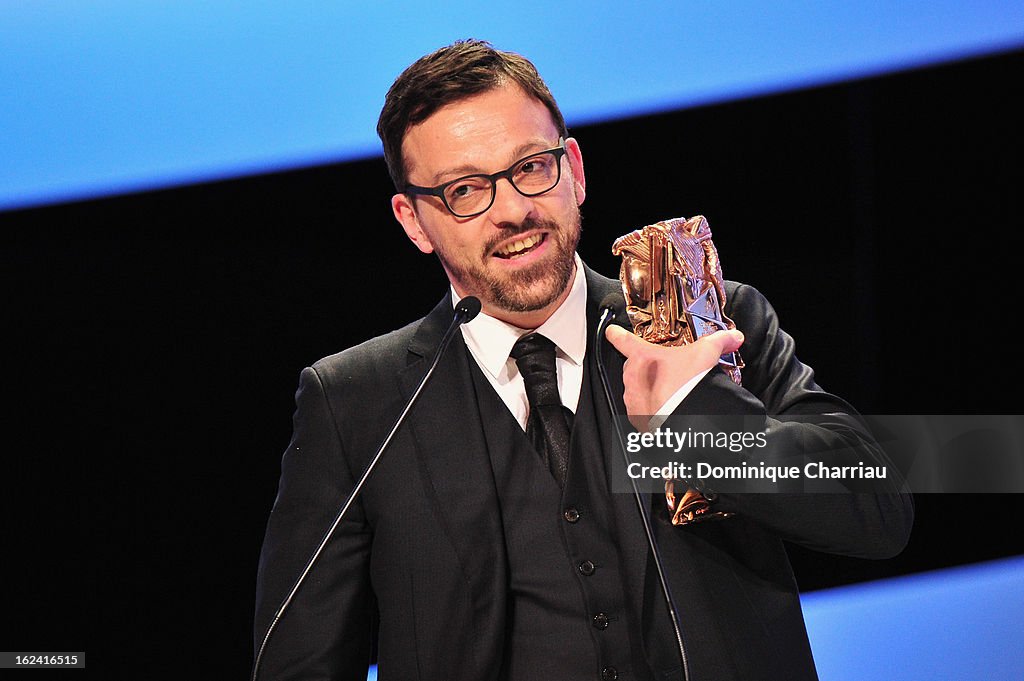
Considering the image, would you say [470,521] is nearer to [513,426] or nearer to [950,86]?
[513,426]

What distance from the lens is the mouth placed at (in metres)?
1.68

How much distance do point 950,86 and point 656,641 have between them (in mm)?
1487

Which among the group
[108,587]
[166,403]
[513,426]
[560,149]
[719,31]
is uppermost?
[719,31]

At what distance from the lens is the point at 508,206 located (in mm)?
1654

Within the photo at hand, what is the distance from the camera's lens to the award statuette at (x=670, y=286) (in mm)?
1387

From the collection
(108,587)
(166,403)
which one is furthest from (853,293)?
(108,587)

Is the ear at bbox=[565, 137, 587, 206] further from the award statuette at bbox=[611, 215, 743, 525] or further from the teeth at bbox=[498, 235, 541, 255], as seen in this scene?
the award statuette at bbox=[611, 215, 743, 525]

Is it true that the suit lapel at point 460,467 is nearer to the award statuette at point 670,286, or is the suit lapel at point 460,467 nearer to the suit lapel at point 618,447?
the suit lapel at point 618,447

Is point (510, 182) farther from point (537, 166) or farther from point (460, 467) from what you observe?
point (460, 467)

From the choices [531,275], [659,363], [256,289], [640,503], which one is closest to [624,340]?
[659,363]

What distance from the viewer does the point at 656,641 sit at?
154 cm

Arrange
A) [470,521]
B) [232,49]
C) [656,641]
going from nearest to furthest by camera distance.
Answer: [656,641] < [470,521] < [232,49]

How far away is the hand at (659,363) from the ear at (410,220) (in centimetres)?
55

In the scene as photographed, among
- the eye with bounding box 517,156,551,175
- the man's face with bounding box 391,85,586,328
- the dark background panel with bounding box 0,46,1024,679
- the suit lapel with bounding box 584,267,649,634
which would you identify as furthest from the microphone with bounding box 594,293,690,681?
the dark background panel with bounding box 0,46,1024,679
